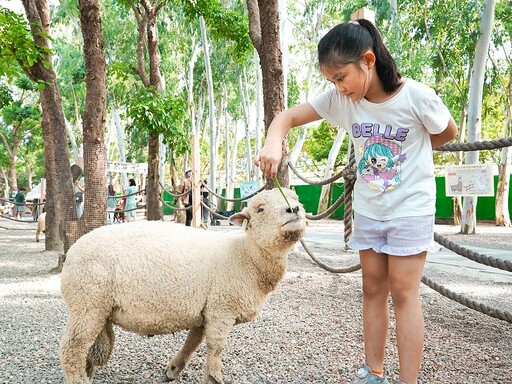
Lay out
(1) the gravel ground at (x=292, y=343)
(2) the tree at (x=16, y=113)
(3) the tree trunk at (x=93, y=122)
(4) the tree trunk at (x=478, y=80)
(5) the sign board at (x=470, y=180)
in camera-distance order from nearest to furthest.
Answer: (1) the gravel ground at (x=292, y=343) < (3) the tree trunk at (x=93, y=122) < (5) the sign board at (x=470, y=180) < (4) the tree trunk at (x=478, y=80) < (2) the tree at (x=16, y=113)

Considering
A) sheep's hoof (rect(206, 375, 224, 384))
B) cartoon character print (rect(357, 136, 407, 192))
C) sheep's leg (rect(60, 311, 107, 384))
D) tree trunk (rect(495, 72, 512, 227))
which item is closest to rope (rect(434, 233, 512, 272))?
cartoon character print (rect(357, 136, 407, 192))

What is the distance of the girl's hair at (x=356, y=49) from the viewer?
187 cm

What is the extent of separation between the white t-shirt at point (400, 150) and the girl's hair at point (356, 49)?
0.28ft

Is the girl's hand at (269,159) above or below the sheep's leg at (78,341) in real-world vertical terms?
above

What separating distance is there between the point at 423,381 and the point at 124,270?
5.44 feet

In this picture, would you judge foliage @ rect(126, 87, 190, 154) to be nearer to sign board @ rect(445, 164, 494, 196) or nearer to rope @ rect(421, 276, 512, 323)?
rope @ rect(421, 276, 512, 323)

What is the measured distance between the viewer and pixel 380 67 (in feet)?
6.48

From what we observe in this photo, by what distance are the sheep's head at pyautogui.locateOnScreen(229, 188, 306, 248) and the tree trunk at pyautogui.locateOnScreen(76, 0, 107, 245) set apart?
3737 mm

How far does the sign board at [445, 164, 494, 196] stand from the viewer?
1095 centimetres

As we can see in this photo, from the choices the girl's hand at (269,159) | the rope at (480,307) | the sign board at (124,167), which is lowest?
the rope at (480,307)

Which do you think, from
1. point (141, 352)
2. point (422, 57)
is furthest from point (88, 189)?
point (422, 57)

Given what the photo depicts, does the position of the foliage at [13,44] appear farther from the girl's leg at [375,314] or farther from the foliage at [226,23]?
the girl's leg at [375,314]

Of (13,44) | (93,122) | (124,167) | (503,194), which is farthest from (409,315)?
(503,194)

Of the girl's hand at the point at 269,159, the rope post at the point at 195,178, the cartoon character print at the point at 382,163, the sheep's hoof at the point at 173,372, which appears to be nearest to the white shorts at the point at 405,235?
the cartoon character print at the point at 382,163
